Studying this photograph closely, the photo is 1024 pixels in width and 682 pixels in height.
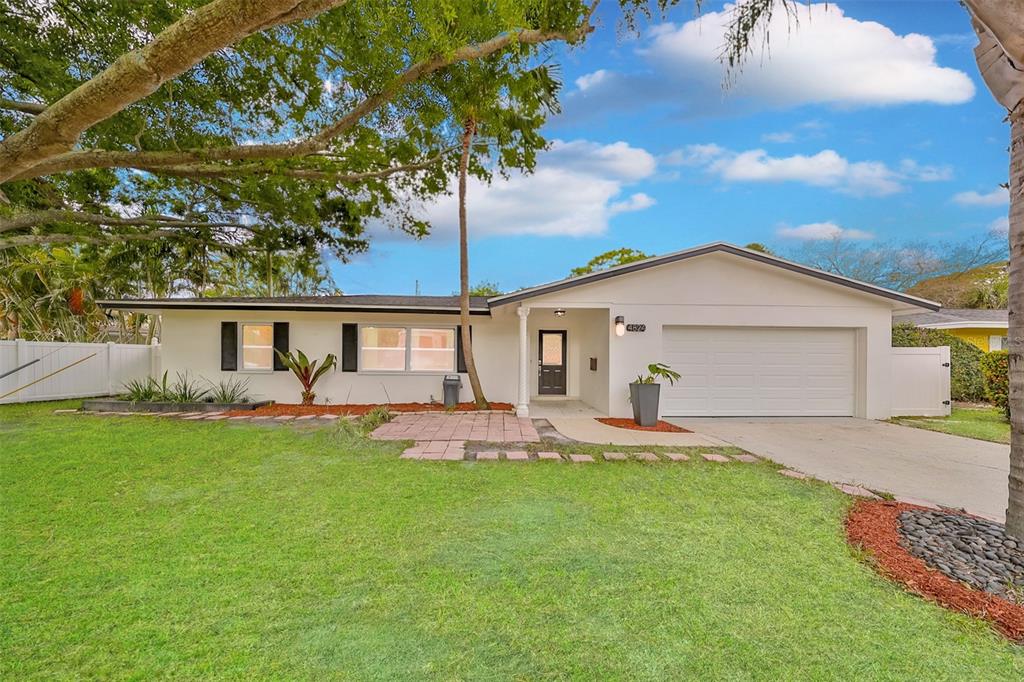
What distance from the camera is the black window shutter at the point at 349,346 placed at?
10.5 meters

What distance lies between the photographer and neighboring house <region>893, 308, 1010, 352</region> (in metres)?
13.8

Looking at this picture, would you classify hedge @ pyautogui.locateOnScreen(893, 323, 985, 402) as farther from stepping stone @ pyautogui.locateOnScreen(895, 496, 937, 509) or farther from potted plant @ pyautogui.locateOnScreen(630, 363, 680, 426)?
stepping stone @ pyautogui.locateOnScreen(895, 496, 937, 509)

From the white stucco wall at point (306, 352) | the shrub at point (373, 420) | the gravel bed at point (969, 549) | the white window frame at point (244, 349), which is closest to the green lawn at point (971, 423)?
the gravel bed at point (969, 549)

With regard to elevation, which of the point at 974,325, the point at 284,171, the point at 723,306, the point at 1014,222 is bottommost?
the point at 974,325

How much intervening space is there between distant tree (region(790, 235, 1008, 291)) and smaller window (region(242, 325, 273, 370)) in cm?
3252

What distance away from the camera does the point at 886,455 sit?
6.00 metres

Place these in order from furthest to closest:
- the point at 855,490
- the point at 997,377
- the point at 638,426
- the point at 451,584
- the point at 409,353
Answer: the point at 409,353 < the point at 997,377 < the point at 638,426 < the point at 855,490 < the point at 451,584

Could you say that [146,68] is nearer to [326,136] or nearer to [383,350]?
[326,136]

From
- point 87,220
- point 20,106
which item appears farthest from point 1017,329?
point 87,220

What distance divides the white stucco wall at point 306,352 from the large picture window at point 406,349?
0.19m

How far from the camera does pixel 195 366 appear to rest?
34.4 feet

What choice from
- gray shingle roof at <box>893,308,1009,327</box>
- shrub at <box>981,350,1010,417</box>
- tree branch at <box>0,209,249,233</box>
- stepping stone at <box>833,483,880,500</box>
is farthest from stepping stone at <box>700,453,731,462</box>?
tree branch at <box>0,209,249,233</box>

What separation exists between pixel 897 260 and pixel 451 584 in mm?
37026

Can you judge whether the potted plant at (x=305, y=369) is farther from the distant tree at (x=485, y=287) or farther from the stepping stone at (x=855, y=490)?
the distant tree at (x=485, y=287)
